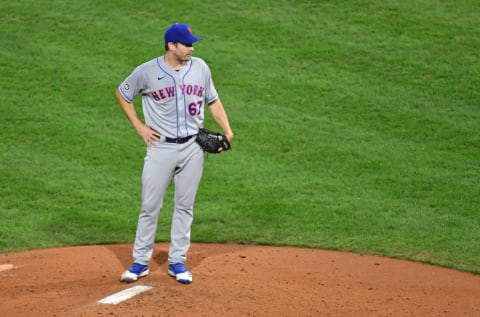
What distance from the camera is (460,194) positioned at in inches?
398

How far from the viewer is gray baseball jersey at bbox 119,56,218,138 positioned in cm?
739

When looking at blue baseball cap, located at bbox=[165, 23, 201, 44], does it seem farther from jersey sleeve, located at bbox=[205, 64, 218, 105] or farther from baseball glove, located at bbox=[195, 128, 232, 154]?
baseball glove, located at bbox=[195, 128, 232, 154]

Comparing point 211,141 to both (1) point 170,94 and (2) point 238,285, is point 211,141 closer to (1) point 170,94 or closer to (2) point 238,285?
(1) point 170,94

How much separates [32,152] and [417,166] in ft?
13.7

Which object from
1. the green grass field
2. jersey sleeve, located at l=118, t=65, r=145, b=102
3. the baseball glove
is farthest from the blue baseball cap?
the green grass field

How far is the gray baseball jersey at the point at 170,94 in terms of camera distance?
739 cm

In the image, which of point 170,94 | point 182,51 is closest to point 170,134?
point 170,94

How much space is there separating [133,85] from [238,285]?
1675mm

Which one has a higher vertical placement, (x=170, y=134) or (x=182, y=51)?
(x=182, y=51)

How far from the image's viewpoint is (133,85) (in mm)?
7484

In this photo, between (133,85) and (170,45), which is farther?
(133,85)

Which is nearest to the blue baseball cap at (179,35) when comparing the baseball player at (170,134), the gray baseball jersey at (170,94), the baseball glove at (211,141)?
the baseball player at (170,134)

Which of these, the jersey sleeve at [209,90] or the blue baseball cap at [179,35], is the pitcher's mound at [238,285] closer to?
the jersey sleeve at [209,90]

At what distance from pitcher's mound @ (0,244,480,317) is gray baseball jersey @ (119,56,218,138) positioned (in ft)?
3.77
